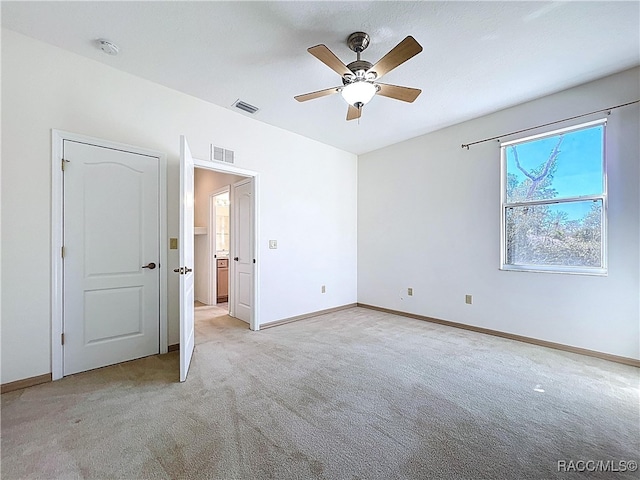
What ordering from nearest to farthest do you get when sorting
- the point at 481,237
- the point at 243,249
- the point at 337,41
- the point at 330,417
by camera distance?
the point at 330,417 → the point at 337,41 → the point at 481,237 → the point at 243,249

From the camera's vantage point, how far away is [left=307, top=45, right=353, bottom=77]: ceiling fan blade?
1.92 m

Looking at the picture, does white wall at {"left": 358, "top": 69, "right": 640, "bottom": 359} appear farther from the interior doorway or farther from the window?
the interior doorway

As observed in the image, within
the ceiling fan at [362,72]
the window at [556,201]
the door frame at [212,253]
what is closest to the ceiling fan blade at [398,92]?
the ceiling fan at [362,72]

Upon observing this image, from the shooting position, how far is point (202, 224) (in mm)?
5754

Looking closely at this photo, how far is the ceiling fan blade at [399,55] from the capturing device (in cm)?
186

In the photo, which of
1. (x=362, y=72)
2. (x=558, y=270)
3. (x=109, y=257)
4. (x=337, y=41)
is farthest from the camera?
(x=558, y=270)

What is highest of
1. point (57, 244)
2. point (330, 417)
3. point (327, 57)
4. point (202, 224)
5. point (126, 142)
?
point (327, 57)

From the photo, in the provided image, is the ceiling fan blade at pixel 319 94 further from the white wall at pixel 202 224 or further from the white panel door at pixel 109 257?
Result: the white wall at pixel 202 224

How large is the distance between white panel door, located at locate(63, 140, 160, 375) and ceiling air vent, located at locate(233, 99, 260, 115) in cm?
118

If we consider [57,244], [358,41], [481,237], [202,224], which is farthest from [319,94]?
[202,224]

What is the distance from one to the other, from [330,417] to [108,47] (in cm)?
345

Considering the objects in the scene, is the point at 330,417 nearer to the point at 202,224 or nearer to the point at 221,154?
the point at 221,154

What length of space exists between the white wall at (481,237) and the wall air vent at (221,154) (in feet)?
8.45

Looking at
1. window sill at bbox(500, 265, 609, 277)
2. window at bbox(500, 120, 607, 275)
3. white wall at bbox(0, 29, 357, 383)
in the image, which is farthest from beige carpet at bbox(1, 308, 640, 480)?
window at bbox(500, 120, 607, 275)
